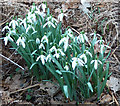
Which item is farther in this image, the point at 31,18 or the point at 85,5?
the point at 85,5

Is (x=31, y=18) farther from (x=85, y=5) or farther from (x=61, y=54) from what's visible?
(x=85, y=5)

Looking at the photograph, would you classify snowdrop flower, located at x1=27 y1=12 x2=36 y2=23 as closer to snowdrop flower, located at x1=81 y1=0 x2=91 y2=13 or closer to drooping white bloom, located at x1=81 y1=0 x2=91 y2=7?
snowdrop flower, located at x1=81 y1=0 x2=91 y2=13

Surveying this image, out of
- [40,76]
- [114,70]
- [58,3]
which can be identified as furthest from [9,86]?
[58,3]

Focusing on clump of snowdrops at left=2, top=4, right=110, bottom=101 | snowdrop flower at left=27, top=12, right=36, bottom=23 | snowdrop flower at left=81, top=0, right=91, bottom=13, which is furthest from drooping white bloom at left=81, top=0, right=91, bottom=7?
snowdrop flower at left=27, top=12, right=36, bottom=23

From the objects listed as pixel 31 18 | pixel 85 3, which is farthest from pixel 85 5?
pixel 31 18

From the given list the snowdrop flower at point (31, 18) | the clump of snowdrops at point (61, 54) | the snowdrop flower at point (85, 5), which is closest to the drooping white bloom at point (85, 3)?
the snowdrop flower at point (85, 5)

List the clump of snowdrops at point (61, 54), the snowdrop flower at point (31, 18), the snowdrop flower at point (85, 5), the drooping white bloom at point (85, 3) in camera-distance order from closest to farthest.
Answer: the clump of snowdrops at point (61, 54) < the snowdrop flower at point (31, 18) < the snowdrop flower at point (85, 5) < the drooping white bloom at point (85, 3)

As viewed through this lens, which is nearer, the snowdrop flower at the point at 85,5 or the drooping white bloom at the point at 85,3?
the snowdrop flower at the point at 85,5

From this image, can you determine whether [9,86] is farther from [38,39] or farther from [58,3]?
[58,3]

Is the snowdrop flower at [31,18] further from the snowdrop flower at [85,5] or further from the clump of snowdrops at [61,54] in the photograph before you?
the snowdrop flower at [85,5]
